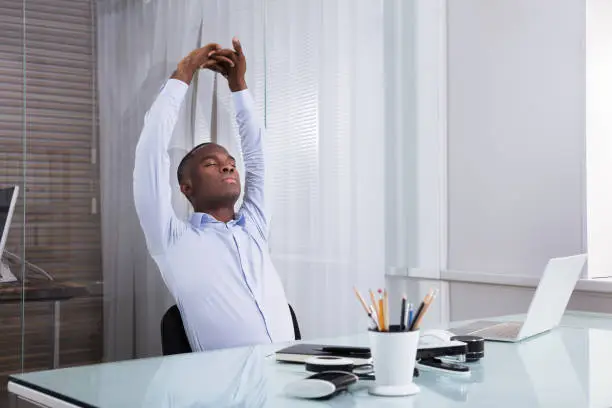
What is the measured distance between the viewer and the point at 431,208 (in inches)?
129

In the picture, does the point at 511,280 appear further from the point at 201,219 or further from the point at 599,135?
the point at 201,219

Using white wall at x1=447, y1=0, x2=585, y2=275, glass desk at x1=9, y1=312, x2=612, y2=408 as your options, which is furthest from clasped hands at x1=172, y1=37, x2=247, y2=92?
glass desk at x1=9, y1=312, x2=612, y2=408

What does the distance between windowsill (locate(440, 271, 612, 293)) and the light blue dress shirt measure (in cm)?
84

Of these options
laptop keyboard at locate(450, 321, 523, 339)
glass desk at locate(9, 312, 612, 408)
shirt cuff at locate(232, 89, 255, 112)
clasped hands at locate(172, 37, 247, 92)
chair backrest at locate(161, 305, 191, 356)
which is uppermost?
clasped hands at locate(172, 37, 247, 92)

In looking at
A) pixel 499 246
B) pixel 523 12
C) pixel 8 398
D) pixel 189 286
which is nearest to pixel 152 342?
pixel 189 286

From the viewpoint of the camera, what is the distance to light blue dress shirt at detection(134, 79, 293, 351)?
237 centimetres

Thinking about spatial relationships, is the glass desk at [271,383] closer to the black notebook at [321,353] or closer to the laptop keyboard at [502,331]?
the black notebook at [321,353]

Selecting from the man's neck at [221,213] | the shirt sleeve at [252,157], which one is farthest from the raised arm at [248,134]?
the man's neck at [221,213]

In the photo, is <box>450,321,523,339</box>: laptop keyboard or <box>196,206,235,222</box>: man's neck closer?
<box>450,321,523,339</box>: laptop keyboard

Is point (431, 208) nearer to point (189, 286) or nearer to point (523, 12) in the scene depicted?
point (523, 12)

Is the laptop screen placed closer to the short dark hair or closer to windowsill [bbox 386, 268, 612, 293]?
the short dark hair

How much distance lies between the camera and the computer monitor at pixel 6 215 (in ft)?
7.07

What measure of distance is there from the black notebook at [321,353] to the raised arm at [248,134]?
3.73 ft

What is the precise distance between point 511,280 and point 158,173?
Answer: 4.53ft
